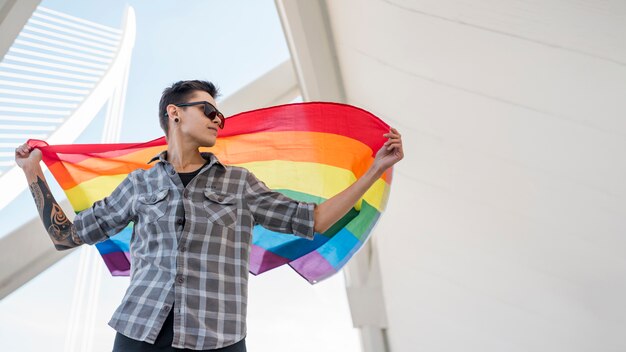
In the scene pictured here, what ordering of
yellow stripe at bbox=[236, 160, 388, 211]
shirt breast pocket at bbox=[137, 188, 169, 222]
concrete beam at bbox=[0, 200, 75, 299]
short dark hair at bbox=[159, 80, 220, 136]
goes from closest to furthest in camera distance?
shirt breast pocket at bbox=[137, 188, 169, 222] → short dark hair at bbox=[159, 80, 220, 136] → yellow stripe at bbox=[236, 160, 388, 211] → concrete beam at bbox=[0, 200, 75, 299]

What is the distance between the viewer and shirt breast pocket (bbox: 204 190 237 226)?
1.93 metres

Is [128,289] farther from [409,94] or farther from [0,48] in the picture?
[409,94]

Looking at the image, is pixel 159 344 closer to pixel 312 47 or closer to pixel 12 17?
pixel 12 17

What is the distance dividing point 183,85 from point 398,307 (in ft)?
20.3

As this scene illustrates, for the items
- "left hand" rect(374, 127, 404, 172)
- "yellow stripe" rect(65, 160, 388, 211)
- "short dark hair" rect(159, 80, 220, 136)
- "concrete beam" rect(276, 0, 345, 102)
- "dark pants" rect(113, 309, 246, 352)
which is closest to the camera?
"dark pants" rect(113, 309, 246, 352)

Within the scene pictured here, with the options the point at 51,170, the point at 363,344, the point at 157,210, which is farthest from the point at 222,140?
the point at 363,344

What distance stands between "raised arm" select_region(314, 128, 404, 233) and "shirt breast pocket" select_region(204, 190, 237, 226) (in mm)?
242

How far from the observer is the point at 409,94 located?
4328mm

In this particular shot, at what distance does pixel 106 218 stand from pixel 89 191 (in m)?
0.77

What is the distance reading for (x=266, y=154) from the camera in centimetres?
293

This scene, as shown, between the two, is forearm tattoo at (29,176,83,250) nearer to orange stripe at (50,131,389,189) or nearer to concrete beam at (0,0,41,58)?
orange stripe at (50,131,389,189)

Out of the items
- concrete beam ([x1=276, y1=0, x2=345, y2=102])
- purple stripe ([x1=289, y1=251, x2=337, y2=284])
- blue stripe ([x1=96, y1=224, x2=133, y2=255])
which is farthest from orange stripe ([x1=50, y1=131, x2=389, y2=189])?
concrete beam ([x1=276, y1=0, x2=345, y2=102])

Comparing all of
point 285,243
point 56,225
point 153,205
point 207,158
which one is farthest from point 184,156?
point 285,243

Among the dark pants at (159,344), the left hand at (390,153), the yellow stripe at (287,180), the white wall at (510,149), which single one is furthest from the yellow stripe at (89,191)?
the white wall at (510,149)
